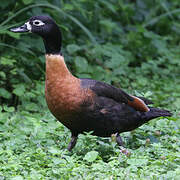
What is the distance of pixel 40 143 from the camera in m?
5.18

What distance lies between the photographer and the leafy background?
14.1ft

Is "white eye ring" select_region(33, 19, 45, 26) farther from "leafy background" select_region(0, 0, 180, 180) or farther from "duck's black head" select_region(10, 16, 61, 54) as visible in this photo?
"leafy background" select_region(0, 0, 180, 180)

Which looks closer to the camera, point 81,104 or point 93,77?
point 81,104

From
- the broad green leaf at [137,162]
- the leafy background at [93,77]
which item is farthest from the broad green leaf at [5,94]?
the broad green leaf at [137,162]

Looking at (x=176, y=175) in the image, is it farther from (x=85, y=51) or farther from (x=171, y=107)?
(x=85, y=51)

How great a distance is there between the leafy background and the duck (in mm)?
200

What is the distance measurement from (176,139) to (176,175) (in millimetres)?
1197

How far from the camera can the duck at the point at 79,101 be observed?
4.82m

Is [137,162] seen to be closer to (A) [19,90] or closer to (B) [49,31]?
(B) [49,31]

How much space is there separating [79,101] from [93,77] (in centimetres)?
301

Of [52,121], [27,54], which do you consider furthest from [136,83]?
[52,121]

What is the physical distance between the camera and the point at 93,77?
25.6 feet

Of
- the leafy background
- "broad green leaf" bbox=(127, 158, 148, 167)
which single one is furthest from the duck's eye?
"broad green leaf" bbox=(127, 158, 148, 167)

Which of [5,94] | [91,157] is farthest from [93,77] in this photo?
[91,157]
